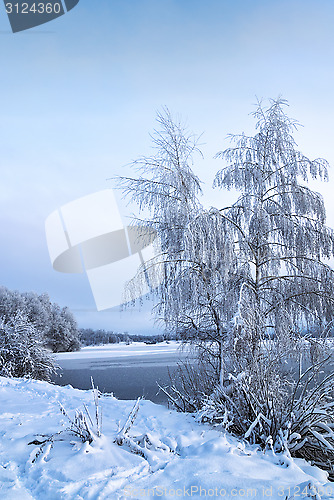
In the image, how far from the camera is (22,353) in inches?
440

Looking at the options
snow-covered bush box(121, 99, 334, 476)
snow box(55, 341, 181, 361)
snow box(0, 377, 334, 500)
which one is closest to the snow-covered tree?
snow-covered bush box(121, 99, 334, 476)

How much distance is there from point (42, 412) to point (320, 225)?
4894 mm

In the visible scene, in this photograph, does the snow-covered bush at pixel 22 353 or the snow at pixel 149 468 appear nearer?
the snow at pixel 149 468

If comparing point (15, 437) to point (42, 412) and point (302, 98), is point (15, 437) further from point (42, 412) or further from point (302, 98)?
point (302, 98)

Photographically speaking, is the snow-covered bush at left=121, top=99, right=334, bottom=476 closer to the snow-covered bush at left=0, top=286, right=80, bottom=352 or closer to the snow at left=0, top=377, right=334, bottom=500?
the snow at left=0, top=377, right=334, bottom=500

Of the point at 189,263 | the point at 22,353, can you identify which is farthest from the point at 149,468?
the point at 22,353

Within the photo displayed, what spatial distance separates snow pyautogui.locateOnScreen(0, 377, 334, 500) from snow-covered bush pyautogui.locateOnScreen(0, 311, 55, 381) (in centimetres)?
835

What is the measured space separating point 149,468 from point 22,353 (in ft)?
32.4

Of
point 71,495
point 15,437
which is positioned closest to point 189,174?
point 15,437

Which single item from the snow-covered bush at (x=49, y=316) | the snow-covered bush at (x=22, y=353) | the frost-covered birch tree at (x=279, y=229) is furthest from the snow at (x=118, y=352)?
the frost-covered birch tree at (x=279, y=229)

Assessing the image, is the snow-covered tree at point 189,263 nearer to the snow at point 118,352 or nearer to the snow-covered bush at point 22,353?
the snow-covered bush at point 22,353

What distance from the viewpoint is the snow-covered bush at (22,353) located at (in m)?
11.0

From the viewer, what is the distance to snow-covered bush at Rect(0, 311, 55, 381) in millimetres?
10961

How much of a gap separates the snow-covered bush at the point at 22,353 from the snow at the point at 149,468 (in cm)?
835
